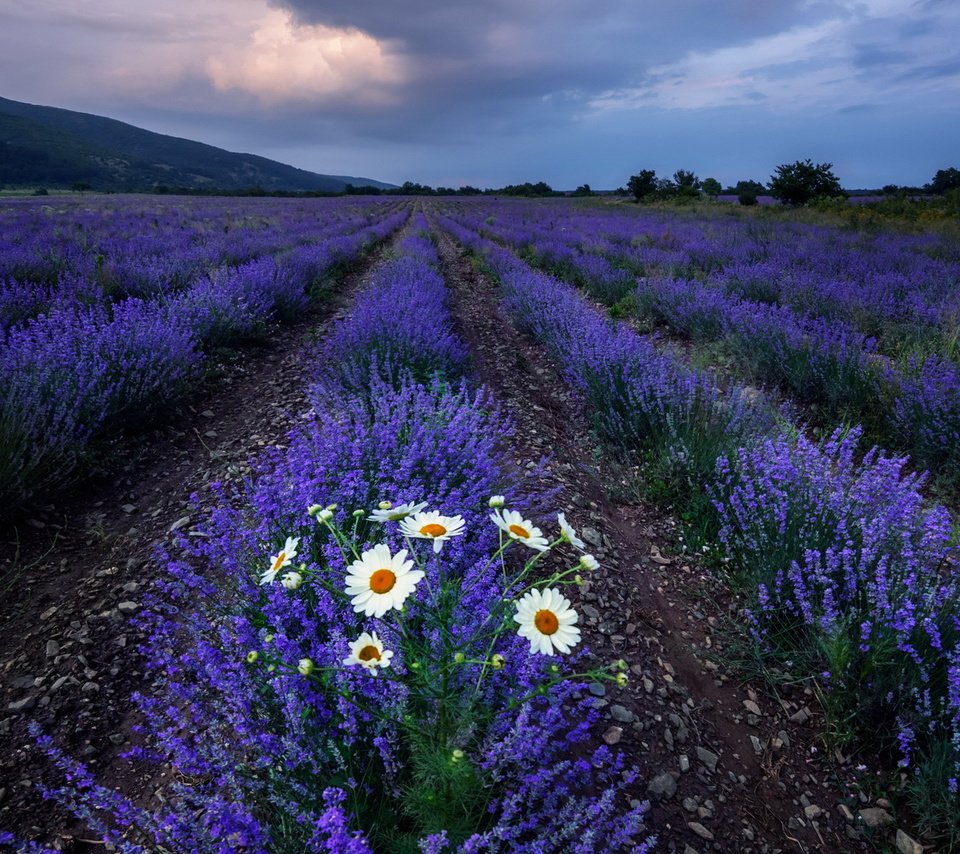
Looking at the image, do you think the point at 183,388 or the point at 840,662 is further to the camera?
the point at 183,388

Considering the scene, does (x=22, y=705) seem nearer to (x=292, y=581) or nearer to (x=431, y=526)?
(x=292, y=581)

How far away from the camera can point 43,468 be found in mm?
3178

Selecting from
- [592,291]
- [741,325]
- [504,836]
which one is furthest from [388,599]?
[592,291]

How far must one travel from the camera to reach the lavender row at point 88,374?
3.20 meters

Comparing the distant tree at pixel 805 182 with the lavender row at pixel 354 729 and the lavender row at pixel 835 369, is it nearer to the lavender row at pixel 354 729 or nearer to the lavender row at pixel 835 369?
the lavender row at pixel 835 369

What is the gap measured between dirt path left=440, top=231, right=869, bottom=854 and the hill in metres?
76.5

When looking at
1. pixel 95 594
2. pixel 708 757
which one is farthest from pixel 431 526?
pixel 95 594

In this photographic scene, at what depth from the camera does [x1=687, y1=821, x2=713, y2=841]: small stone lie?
5.77ft

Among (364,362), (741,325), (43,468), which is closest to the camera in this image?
(43,468)

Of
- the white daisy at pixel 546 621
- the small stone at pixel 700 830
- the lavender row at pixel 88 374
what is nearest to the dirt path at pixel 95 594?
the lavender row at pixel 88 374

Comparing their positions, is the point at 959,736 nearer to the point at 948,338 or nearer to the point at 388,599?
the point at 388,599

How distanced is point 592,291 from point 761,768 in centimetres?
816

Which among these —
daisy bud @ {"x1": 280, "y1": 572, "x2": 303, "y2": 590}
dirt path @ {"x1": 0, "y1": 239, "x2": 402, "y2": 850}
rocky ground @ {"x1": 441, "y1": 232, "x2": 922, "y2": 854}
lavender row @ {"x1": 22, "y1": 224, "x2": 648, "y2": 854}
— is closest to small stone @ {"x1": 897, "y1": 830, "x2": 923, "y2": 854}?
rocky ground @ {"x1": 441, "y1": 232, "x2": 922, "y2": 854}

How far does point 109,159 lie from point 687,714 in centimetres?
12494
